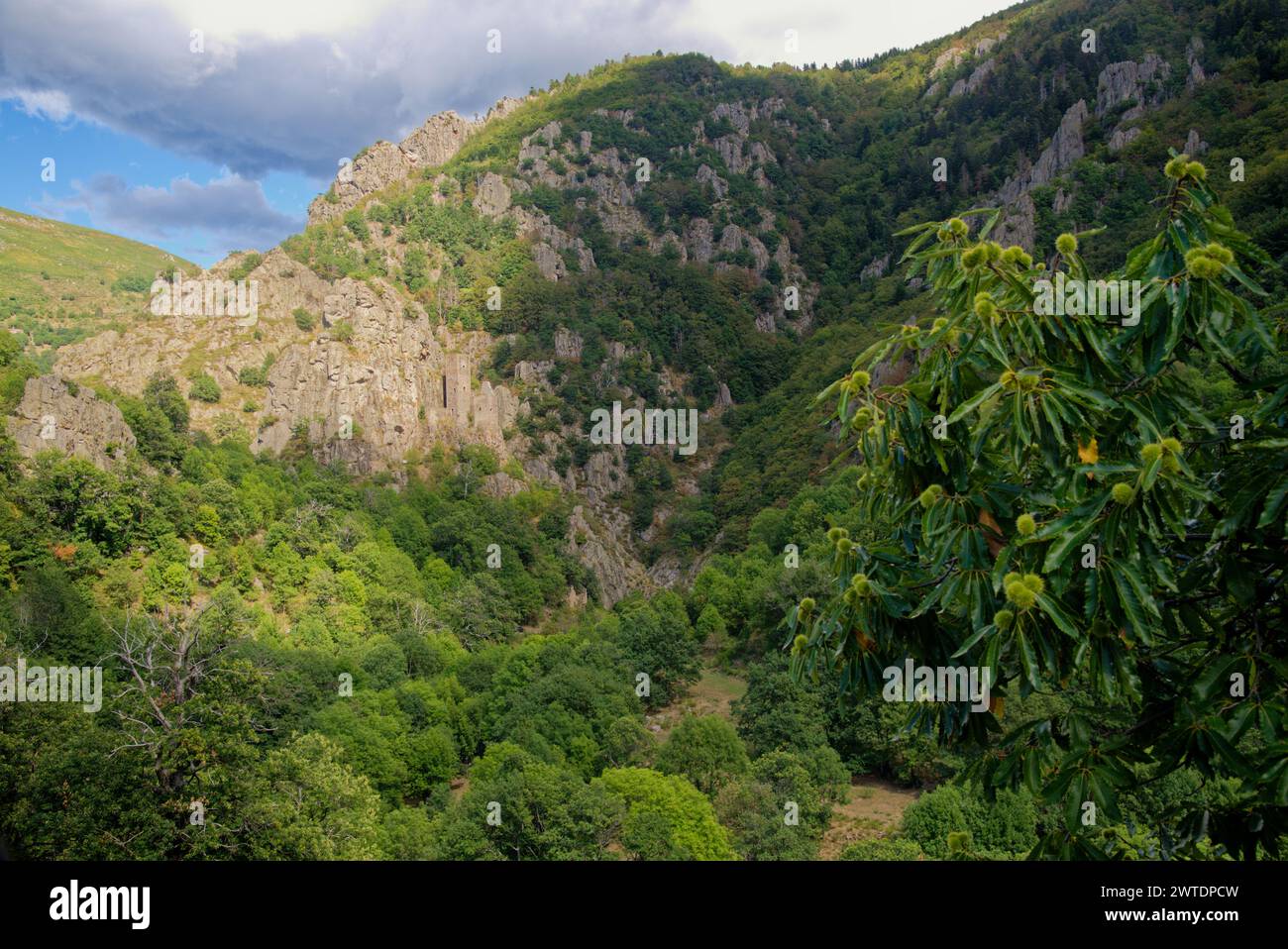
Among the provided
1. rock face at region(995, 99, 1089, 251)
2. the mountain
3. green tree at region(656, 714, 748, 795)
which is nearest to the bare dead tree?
green tree at region(656, 714, 748, 795)

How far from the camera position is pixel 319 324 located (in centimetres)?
9875

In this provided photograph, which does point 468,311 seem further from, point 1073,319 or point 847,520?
point 1073,319

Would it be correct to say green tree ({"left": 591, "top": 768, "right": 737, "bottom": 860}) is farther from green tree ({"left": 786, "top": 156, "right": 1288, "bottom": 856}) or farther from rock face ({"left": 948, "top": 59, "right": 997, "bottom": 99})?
rock face ({"left": 948, "top": 59, "right": 997, "bottom": 99})

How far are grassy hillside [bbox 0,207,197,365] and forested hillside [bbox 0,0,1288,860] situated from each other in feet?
11.8

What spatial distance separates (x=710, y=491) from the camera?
114250mm

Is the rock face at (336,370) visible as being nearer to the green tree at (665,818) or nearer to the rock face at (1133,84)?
the green tree at (665,818)

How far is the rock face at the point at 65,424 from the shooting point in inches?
2210

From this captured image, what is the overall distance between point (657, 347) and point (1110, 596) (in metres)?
130

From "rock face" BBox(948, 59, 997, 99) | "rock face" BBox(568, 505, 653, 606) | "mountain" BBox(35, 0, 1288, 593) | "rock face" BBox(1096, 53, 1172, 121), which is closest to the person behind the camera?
"mountain" BBox(35, 0, 1288, 593)

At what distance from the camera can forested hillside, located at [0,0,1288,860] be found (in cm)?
409

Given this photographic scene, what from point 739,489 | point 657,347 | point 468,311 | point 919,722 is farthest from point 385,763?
point 657,347

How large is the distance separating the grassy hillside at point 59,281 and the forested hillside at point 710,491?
360 cm

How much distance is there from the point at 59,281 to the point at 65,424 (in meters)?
124

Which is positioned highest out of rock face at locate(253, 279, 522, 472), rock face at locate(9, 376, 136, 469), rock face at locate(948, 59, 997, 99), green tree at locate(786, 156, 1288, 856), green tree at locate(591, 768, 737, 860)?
rock face at locate(948, 59, 997, 99)
